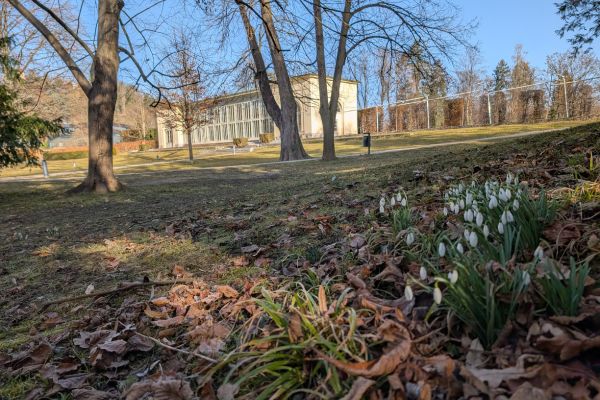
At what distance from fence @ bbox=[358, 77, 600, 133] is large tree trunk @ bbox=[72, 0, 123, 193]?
85.0ft

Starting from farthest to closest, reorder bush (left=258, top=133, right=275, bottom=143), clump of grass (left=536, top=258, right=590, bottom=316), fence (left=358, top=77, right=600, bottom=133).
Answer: bush (left=258, top=133, right=275, bottom=143)
fence (left=358, top=77, right=600, bottom=133)
clump of grass (left=536, top=258, right=590, bottom=316)

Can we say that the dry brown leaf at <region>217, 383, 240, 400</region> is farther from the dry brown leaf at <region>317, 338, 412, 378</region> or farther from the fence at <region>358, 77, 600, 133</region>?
the fence at <region>358, 77, 600, 133</region>

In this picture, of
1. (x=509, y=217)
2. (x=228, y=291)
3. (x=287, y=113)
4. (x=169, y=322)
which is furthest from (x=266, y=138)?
(x=509, y=217)

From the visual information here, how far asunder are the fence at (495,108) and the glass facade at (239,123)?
41.0 ft

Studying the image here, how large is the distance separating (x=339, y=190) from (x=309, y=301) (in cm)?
398

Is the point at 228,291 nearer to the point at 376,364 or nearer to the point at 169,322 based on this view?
the point at 169,322

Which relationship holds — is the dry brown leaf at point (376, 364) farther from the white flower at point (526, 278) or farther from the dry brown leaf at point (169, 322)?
the dry brown leaf at point (169, 322)

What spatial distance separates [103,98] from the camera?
11.2m

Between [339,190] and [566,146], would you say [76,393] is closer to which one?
[339,190]

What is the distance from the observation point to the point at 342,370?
4.63ft

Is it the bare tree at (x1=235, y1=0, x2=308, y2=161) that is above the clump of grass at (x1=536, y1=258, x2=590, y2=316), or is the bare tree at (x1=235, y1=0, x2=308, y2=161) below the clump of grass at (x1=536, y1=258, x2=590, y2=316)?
above

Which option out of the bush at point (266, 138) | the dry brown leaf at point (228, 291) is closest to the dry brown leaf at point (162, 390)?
the dry brown leaf at point (228, 291)

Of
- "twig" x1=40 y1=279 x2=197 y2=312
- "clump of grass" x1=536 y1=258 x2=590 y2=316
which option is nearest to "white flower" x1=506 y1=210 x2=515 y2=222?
"clump of grass" x1=536 y1=258 x2=590 y2=316

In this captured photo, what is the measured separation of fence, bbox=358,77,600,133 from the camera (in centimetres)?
2645
